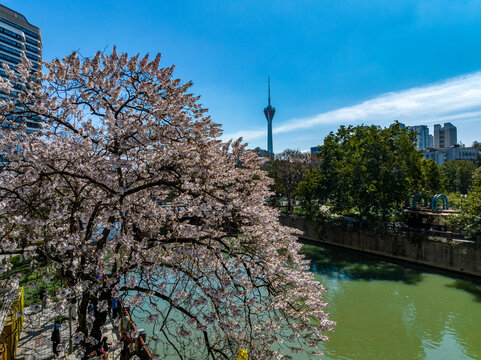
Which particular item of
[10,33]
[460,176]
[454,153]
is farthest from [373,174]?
[454,153]

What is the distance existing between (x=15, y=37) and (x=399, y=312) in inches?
2625

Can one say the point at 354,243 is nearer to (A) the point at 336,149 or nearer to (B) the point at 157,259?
(A) the point at 336,149

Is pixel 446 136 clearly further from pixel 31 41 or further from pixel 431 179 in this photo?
pixel 31 41

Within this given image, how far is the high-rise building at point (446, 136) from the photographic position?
5620 inches

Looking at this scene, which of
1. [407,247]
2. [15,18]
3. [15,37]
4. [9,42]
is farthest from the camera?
[15,18]

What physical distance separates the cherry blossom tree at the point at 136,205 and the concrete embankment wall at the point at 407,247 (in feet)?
55.5

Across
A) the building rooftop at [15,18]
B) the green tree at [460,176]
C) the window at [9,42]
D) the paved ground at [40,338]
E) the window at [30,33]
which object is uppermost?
the building rooftop at [15,18]

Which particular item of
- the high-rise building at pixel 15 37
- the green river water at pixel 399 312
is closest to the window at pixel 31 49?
the high-rise building at pixel 15 37

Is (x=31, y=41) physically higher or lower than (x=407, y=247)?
higher

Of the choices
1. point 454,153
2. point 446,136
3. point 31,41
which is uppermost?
point 31,41

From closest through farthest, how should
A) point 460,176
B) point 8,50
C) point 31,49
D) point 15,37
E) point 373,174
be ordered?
point 373,174 → point 460,176 → point 8,50 → point 15,37 → point 31,49

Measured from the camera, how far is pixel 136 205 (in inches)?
208

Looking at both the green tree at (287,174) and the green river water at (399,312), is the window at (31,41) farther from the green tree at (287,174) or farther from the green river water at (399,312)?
the green river water at (399,312)

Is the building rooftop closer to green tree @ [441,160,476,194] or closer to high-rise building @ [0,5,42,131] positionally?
high-rise building @ [0,5,42,131]
